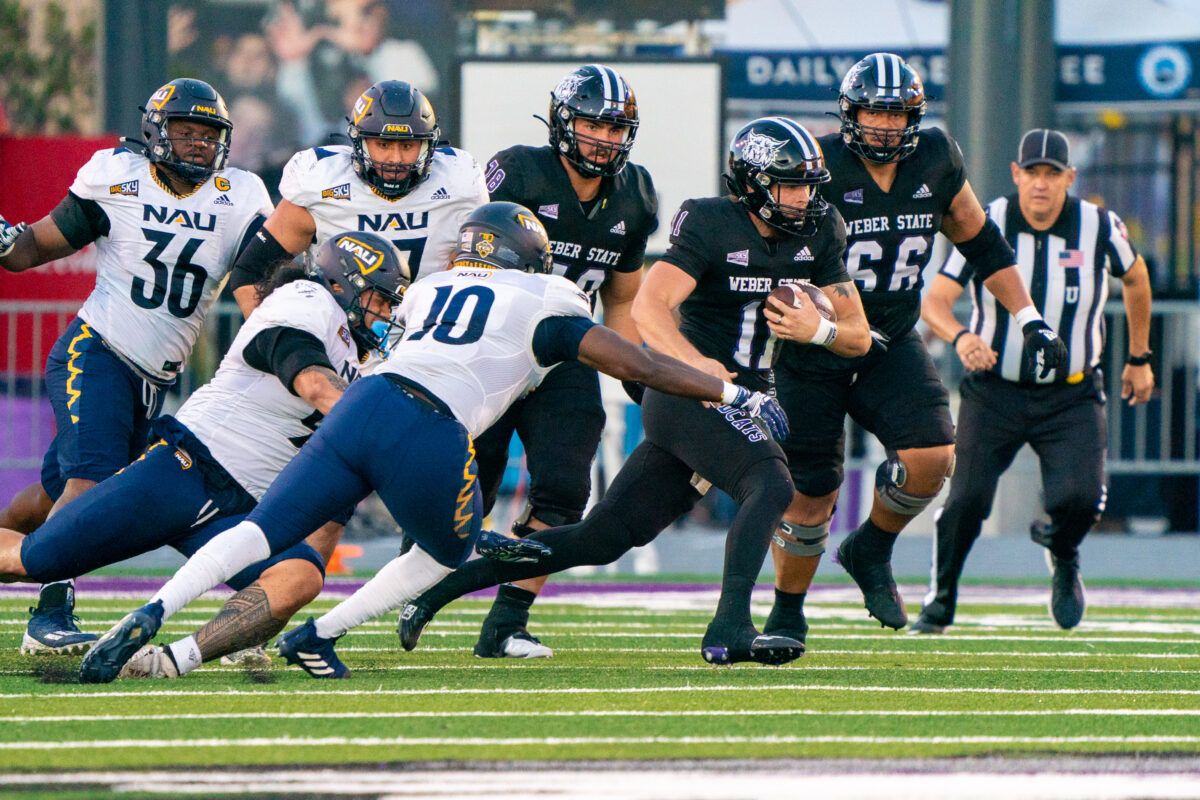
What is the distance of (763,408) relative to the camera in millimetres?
5969

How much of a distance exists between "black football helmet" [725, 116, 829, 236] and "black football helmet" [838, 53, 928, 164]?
2.02ft

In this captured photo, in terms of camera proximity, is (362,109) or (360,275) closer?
(360,275)

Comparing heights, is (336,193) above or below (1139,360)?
above

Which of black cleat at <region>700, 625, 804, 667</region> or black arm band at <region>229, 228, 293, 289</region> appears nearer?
black cleat at <region>700, 625, 804, 667</region>

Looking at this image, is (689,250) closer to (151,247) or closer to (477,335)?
(477,335)

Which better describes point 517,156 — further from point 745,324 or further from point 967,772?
point 967,772

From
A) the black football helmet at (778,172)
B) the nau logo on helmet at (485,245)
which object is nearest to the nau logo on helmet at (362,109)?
the nau logo on helmet at (485,245)

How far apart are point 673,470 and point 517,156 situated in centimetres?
127

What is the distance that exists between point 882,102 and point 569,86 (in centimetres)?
105

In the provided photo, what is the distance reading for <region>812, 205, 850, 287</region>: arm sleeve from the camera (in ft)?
21.9

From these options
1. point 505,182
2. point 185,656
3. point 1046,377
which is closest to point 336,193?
point 505,182

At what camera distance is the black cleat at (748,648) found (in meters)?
5.94

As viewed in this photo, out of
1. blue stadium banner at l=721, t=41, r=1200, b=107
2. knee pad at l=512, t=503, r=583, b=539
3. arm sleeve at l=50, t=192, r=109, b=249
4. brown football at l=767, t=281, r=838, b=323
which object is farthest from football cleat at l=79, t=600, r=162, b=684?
blue stadium banner at l=721, t=41, r=1200, b=107

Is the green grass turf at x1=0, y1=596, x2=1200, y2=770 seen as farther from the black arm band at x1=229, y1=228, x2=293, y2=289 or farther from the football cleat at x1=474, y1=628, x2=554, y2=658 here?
the black arm band at x1=229, y1=228, x2=293, y2=289
